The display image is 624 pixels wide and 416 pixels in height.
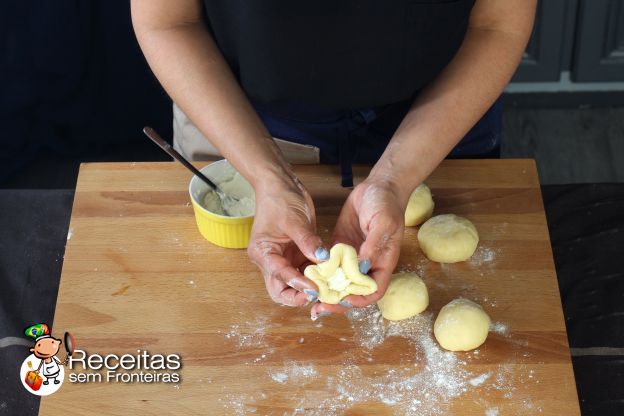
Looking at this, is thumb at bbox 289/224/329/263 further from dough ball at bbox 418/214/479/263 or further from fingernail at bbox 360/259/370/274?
dough ball at bbox 418/214/479/263

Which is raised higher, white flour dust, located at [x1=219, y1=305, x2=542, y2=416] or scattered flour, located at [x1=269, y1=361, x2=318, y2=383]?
scattered flour, located at [x1=269, y1=361, x2=318, y2=383]

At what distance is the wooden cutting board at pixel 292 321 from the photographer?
4.16 ft

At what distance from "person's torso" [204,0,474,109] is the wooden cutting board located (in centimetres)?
25

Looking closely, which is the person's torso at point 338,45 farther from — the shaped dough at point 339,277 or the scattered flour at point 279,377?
the scattered flour at point 279,377

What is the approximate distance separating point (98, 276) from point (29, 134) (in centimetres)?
156

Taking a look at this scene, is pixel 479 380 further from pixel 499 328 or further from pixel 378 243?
pixel 378 243

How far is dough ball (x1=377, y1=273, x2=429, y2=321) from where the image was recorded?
135cm

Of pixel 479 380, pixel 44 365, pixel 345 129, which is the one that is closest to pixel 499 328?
pixel 479 380

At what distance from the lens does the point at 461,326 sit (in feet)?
4.20

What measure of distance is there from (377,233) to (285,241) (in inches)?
6.1

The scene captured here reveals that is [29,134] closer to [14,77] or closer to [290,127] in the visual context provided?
[14,77]

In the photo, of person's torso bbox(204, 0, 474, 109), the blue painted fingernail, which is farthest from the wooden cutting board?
person's torso bbox(204, 0, 474, 109)

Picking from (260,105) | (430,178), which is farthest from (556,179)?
(260,105)

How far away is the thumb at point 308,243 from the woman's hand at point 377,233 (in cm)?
7
